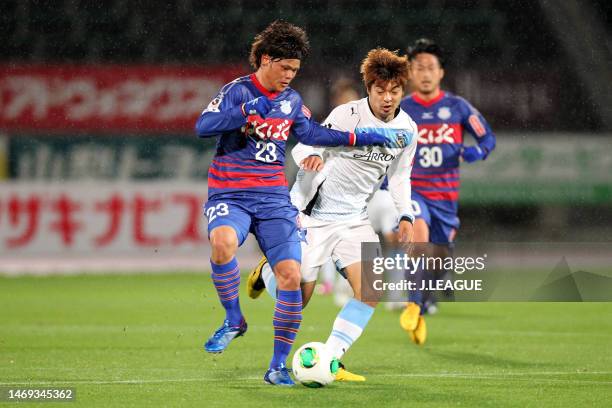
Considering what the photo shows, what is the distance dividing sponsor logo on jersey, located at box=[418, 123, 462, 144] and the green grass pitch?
1.66 metres

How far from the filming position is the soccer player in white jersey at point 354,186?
266 inches

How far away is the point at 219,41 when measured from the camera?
17938mm

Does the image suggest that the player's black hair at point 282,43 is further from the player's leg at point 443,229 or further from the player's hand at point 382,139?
the player's leg at point 443,229

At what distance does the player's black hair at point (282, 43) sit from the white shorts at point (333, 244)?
3.78 ft

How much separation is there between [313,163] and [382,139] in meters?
0.50

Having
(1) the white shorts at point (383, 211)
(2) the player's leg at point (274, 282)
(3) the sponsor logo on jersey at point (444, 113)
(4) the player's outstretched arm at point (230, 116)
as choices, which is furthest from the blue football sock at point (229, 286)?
(1) the white shorts at point (383, 211)

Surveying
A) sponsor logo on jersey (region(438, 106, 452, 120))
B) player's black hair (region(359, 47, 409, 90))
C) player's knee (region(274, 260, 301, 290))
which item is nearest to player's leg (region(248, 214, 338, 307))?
player's knee (region(274, 260, 301, 290))

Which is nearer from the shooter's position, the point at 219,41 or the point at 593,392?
the point at 593,392

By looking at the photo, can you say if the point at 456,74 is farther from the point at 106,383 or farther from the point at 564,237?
the point at 106,383

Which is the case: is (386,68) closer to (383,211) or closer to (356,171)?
(356,171)

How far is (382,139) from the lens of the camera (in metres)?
6.86

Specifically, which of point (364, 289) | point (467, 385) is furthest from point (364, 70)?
point (467, 385)

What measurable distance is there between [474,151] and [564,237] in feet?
28.4

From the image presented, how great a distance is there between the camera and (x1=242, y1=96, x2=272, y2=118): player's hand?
6203 mm
